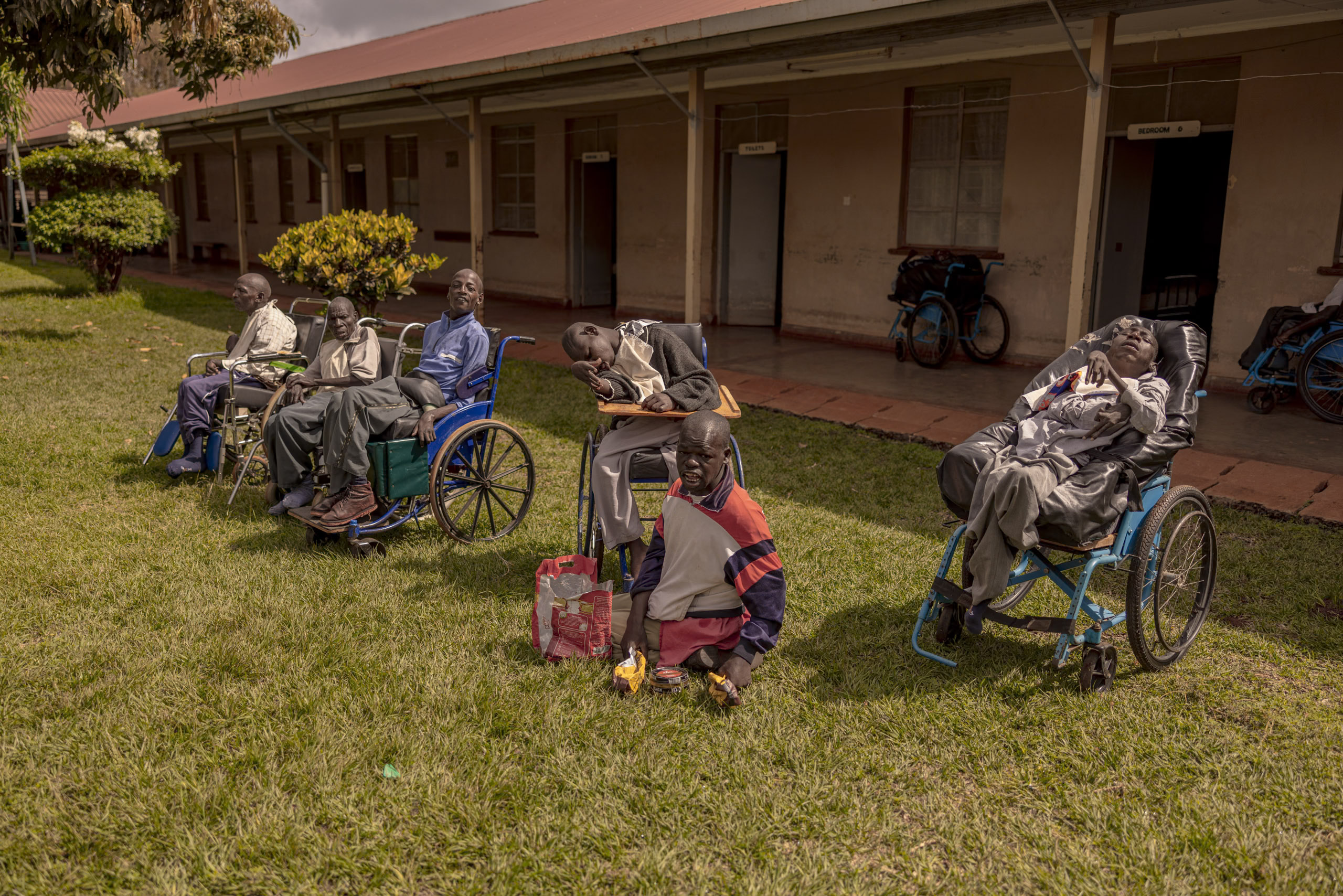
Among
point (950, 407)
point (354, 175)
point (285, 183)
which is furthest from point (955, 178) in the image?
point (285, 183)

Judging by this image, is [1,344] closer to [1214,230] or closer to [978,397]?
[978,397]

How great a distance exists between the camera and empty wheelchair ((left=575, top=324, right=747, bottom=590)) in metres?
4.19

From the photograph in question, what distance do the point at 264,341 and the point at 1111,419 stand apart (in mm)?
4766

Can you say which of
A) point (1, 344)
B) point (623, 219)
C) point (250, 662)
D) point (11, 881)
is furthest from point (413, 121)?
point (11, 881)

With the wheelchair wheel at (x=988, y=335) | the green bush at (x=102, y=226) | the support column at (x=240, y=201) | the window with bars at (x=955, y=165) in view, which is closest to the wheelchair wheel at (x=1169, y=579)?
the wheelchair wheel at (x=988, y=335)

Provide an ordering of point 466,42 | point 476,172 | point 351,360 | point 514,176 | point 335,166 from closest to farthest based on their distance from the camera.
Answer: point 351,360, point 476,172, point 335,166, point 466,42, point 514,176

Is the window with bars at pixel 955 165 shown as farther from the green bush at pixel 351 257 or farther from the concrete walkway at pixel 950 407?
the green bush at pixel 351 257

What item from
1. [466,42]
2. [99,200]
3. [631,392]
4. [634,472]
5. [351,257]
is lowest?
[634,472]

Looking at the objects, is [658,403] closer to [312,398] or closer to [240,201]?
[312,398]

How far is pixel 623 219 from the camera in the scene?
13.4 meters

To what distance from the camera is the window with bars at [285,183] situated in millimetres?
19547

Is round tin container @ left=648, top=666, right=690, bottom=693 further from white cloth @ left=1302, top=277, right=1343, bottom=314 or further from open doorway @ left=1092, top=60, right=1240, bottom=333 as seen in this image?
open doorway @ left=1092, top=60, right=1240, bottom=333

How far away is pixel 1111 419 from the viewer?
3.59 meters

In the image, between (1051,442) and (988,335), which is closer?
(1051,442)
